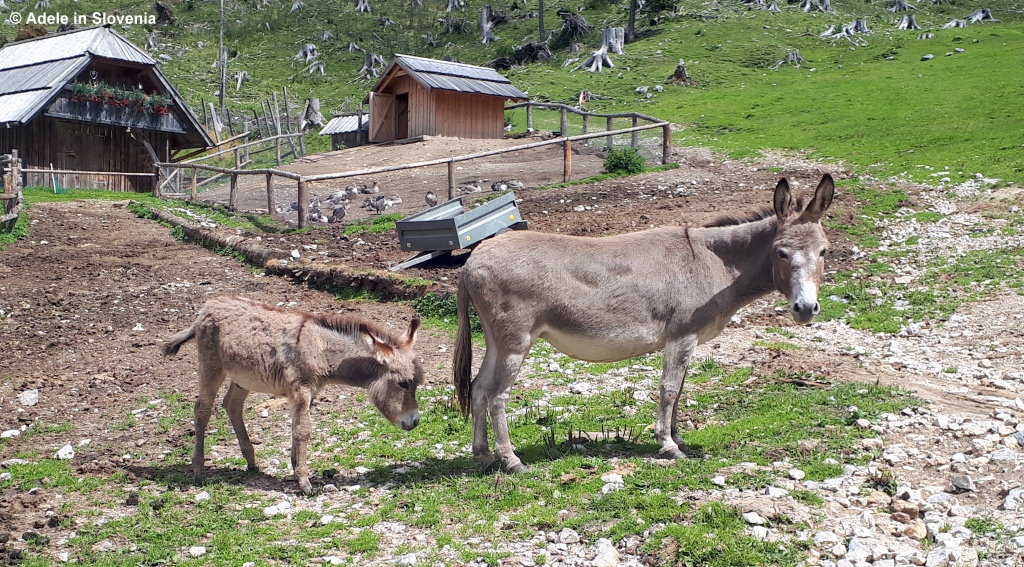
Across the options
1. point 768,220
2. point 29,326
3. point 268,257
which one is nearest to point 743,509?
point 768,220

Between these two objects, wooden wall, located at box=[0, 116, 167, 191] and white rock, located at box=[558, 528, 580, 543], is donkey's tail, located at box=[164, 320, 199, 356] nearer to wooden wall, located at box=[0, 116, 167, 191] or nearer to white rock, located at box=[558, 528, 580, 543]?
white rock, located at box=[558, 528, 580, 543]

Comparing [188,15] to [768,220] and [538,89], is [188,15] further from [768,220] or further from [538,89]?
[768,220]

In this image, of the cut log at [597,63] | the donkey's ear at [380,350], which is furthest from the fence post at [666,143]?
the cut log at [597,63]

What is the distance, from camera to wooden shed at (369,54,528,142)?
121 ft

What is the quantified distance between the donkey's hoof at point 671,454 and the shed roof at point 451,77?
100ft

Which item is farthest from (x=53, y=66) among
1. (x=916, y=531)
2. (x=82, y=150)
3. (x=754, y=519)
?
(x=916, y=531)

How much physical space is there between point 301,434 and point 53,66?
1342 inches

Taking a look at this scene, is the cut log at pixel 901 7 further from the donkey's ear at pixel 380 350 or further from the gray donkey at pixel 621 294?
the donkey's ear at pixel 380 350

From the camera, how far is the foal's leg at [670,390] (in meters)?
7.21

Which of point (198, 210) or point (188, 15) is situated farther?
point (188, 15)

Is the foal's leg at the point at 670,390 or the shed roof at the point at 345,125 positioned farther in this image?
the shed roof at the point at 345,125

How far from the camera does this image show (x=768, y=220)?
7691 millimetres

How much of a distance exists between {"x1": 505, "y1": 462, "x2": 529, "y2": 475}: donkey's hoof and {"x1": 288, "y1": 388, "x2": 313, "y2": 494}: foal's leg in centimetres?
164

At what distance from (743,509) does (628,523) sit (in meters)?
0.78
